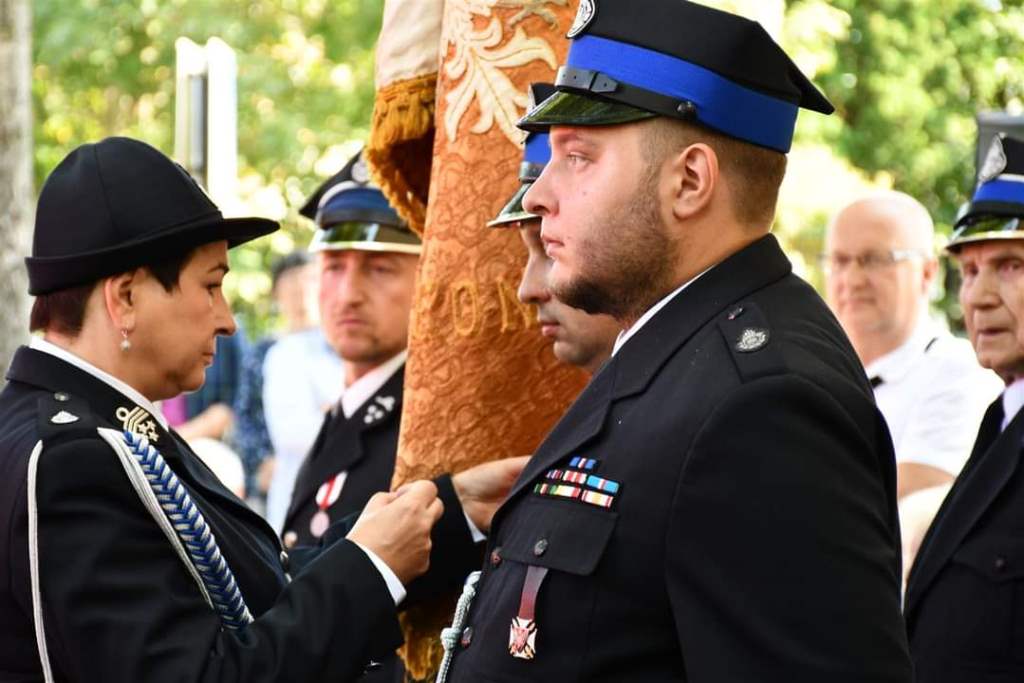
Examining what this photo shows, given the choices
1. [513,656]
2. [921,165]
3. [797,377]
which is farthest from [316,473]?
[921,165]

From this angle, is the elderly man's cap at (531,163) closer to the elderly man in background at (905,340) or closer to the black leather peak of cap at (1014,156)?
the black leather peak of cap at (1014,156)

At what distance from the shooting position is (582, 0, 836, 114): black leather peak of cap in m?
2.49

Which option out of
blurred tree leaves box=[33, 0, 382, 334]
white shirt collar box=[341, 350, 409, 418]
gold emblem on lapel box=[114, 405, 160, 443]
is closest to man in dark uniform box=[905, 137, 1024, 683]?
white shirt collar box=[341, 350, 409, 418]

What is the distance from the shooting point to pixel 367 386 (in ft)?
15.7

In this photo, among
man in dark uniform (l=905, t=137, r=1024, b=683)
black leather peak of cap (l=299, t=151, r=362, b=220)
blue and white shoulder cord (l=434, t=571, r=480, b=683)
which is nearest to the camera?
blue and white shoulder cord (l=434, t=571, r=480, b=683)

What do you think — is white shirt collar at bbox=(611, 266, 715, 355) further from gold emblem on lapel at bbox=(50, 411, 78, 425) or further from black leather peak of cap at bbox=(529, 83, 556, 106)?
gold emblem on lapel at bbox=(50, 411, 78, 425)

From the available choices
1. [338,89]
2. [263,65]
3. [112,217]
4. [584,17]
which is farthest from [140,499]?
[338,89]

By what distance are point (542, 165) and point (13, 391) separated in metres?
1.20

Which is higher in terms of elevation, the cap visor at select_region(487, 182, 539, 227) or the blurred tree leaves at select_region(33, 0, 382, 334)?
the blurred tree leaves at select_region(33, 0, 382, 334)

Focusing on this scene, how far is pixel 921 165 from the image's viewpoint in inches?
609

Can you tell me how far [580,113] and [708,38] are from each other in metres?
0.23

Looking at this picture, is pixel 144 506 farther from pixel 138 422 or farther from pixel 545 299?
pixel 545 299

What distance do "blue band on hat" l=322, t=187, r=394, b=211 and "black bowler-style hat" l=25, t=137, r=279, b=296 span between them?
150cm

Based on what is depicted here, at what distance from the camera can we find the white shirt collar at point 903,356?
593cm
